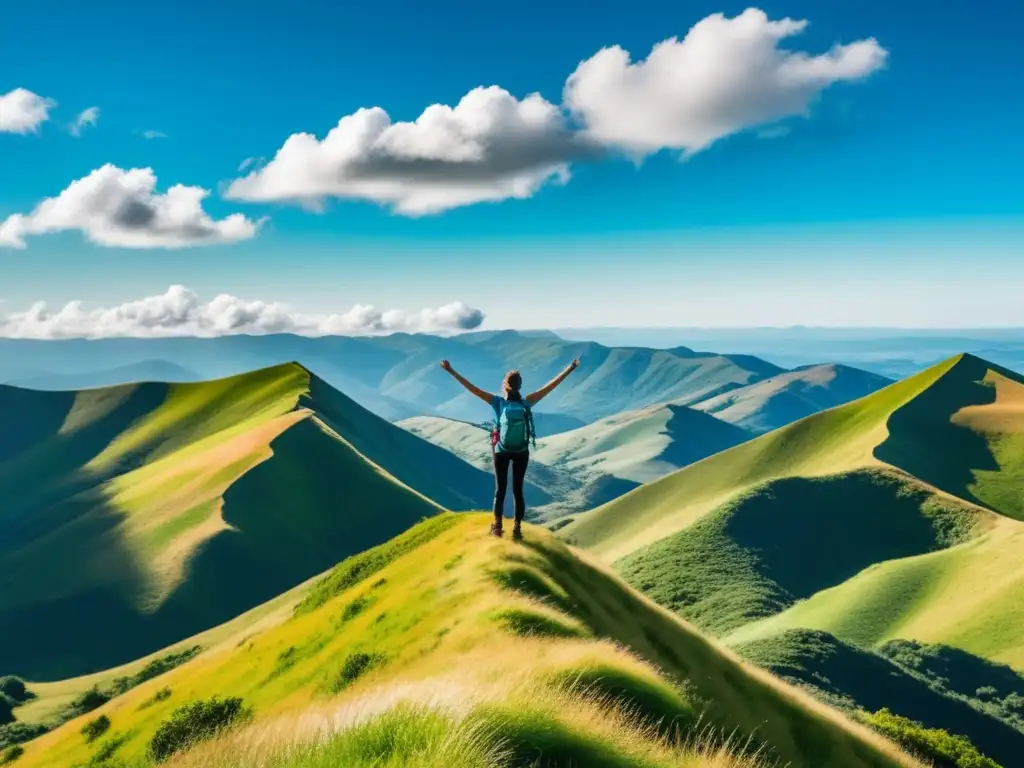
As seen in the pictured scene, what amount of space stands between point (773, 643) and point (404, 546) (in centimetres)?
6604

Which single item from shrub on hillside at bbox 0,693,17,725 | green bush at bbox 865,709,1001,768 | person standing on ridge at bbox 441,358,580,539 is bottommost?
shrub on hillside at bbox 0,693,17,725

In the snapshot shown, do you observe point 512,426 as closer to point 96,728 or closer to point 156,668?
point 96,728

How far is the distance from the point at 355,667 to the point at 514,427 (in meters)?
11.6

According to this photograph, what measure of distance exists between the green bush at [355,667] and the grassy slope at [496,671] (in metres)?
0.20

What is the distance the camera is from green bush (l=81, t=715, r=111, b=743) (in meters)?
47.1

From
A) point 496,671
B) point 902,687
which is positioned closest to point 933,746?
point 902,687

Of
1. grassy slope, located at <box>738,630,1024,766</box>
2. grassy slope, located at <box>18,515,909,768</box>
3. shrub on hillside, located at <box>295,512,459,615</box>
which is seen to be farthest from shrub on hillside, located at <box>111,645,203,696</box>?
grassy slope, located at <box>738,630,1024,766</box>

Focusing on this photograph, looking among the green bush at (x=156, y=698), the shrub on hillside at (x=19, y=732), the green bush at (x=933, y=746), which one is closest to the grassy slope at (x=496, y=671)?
the green bush at (x=156, y=698)

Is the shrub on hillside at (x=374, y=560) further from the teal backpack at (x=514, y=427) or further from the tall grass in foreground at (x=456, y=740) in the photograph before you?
the tall grass in foreground at (x=456, y=740)

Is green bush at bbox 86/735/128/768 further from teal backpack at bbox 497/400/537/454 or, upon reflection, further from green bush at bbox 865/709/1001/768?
green bush at bbox 865/709/1001/768

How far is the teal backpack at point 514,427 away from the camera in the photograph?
23.7m

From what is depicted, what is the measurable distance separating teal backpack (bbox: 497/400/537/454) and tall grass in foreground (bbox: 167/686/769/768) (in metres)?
10.9

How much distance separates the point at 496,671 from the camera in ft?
50.6

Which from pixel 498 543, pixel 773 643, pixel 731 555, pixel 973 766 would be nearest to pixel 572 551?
pixel 498 543
